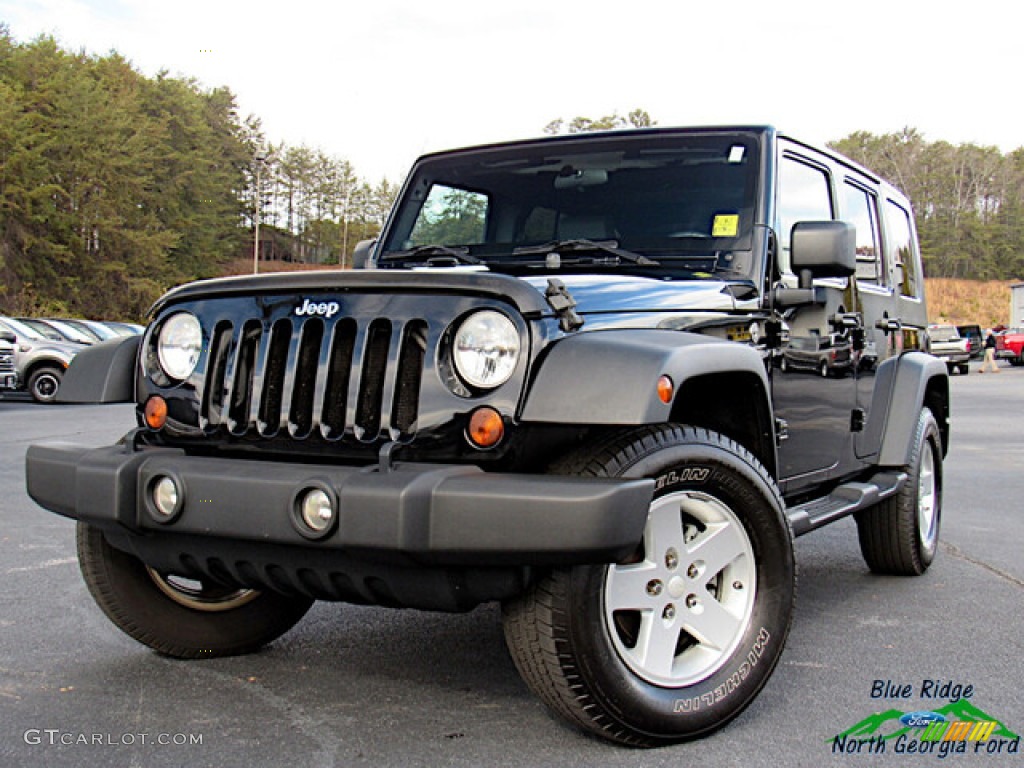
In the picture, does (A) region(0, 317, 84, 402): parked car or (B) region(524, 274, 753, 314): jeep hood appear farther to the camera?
(A) region(0, 317, 84, 402): parked car

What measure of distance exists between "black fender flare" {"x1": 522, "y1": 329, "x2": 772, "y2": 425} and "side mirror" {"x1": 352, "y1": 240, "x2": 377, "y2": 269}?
2.07 meters

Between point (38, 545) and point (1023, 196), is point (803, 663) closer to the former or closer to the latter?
point (38, 545)

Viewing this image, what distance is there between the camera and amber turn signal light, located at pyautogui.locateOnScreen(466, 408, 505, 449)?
2.97 m

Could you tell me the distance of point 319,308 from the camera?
3.21m

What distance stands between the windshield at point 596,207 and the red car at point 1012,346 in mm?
39529

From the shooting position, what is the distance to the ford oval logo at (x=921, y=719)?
3.41m

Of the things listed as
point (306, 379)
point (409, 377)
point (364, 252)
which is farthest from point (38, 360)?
point (409, 377)

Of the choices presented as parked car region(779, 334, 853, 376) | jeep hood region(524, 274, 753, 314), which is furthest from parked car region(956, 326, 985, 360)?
jeep hood region(524, 274, 753, 314)

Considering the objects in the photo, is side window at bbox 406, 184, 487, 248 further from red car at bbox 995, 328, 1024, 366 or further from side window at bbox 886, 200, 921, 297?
red car at bbox 995, 328, 1024, 366

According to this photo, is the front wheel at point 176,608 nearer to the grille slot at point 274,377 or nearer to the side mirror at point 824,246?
the grille slot at point 274,377

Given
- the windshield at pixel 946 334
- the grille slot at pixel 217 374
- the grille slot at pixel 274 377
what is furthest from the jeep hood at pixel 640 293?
the windshield at pixel 946 334

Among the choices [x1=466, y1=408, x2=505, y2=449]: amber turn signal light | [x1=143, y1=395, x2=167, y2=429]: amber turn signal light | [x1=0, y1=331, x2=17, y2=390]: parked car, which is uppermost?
[x1=466, y1=408, x2=505, y2=449]: amber turn signal light

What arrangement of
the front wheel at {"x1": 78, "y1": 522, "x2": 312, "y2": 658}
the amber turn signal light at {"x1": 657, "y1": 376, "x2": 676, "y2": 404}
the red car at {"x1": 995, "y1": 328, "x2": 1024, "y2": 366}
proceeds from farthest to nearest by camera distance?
1. the red car at {"x1": 995, "y1": 328, "x2": 1024, "y2": 366}
2. the front wheel at {"x1": 78, "y1": 522, "x2": 312, "y2": 658}
3. the amber turn signal light at {"x1": 657, "y1": 376, "x2": 676, "y2": 404}

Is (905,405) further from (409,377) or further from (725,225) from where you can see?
(409,377)
